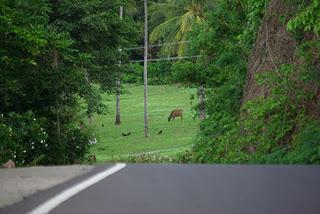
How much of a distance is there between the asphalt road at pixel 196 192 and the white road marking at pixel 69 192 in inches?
3.0

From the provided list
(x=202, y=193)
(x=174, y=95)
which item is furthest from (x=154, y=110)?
(x=202, y=193)

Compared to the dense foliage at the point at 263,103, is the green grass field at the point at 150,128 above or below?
below

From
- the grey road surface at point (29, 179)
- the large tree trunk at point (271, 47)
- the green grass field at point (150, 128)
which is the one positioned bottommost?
the green grass field at point (150, 128)

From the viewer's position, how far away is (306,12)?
12453mm

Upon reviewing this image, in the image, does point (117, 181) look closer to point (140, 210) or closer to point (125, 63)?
point (140, 210)

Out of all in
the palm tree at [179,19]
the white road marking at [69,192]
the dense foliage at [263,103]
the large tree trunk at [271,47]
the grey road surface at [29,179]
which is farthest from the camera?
the palm tree at [179,19]

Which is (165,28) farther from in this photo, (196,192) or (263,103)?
(196,192)

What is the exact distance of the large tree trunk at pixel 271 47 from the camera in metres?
17.5

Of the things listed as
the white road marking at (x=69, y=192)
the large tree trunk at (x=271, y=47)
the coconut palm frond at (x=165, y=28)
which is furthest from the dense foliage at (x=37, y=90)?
the coconut palm frond at (x=165, y=28)

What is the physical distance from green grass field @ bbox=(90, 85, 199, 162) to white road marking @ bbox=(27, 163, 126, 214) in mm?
15425

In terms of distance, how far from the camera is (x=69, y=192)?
809cm

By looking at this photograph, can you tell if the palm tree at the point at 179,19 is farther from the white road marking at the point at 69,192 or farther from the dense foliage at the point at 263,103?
the white road marking at the point at 69,192

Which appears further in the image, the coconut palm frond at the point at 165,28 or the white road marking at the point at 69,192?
the coconut palm frond at the point at 165,28

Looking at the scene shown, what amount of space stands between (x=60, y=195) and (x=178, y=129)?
43.2 metres
